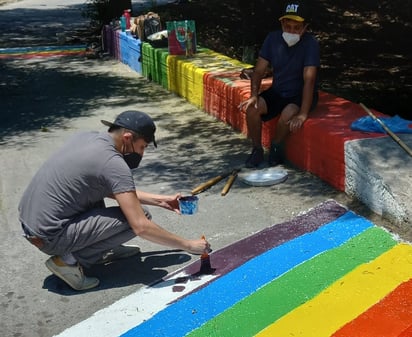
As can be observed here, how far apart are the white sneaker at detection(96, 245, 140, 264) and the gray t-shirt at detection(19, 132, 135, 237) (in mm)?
554

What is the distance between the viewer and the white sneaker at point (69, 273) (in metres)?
3.91

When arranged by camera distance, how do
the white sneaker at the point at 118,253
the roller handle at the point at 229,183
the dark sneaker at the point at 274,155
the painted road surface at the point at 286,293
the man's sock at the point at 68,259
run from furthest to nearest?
1. the dark sneaker at the point at 274,155
2. the roller handle at the point at 229,183
3. the white sneaker at the point at 118,253
4. the man's sock at the point at 68,259
5. the painted road surface at the point at 286,293

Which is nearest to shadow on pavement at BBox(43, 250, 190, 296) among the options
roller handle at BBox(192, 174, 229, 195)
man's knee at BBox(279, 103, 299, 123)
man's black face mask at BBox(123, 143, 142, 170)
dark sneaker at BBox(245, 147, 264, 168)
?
man's black face mask at BBox(123, 143, 142, 170)

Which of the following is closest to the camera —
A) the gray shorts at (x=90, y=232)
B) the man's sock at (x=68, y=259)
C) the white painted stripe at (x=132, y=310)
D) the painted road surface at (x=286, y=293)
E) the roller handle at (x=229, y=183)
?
the painted road surface at (x=286, y=293)

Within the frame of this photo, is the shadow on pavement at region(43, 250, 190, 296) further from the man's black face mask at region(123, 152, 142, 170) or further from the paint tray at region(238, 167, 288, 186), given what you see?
the paint tray at region(238, 167, 288, 186)

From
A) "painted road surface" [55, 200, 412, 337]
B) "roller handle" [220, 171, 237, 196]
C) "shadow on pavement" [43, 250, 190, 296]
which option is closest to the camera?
"painted road surface" [55, 200, 412, 337]

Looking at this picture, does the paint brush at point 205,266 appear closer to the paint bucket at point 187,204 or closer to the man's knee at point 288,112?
the paint bucket at point 187,204

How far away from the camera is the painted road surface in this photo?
3426mm

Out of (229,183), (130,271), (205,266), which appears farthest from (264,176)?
(130,271)

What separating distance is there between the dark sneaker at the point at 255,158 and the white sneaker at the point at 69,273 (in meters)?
2.36

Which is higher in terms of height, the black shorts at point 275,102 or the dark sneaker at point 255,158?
the black shorts at point 275,102

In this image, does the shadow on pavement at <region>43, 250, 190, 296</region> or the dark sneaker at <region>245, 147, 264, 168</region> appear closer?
the shadow on pavement at <region>43, 250, 190, 296</region>

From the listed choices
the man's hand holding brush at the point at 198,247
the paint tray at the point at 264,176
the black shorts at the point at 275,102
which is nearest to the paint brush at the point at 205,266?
the man's hand holding brush at the point at 198,247

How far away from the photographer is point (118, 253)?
4.36 m
